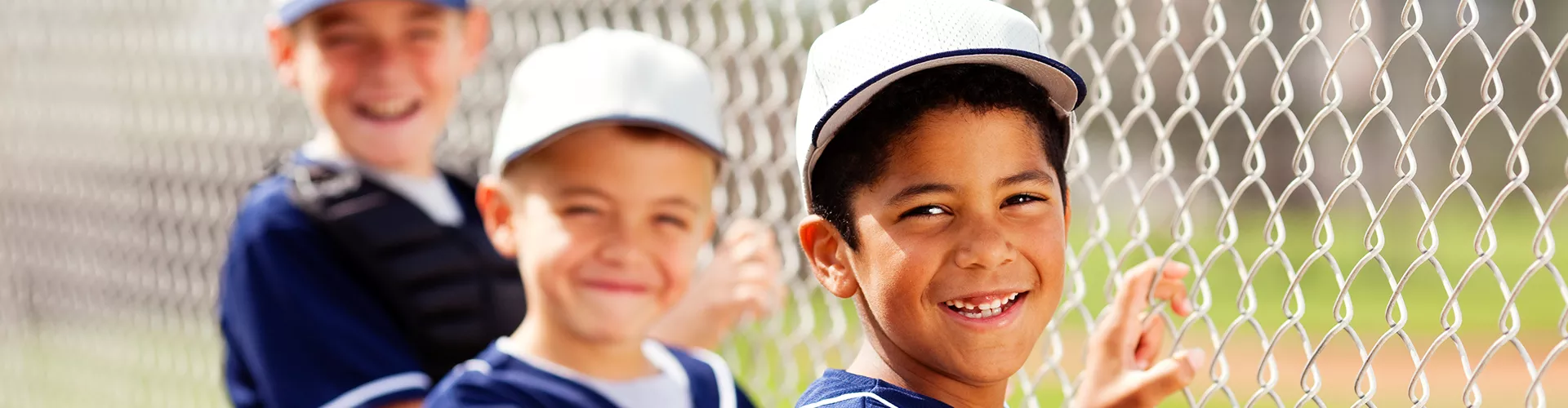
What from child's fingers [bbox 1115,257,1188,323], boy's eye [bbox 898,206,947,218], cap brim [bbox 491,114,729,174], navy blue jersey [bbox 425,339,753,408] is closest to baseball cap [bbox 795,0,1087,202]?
boy's eye [bbox 898,206,947,218]

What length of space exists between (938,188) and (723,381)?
892mm

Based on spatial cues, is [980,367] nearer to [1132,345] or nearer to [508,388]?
[1132,345]

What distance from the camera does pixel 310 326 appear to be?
257cm

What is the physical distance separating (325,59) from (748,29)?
→ 6359mm

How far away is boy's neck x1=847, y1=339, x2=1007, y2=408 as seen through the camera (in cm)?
165

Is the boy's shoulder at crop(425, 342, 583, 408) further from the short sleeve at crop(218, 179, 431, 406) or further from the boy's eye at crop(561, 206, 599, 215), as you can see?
the short sleeve at crop(218, 179, 431, 406)

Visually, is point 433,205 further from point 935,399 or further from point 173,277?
point 173,277

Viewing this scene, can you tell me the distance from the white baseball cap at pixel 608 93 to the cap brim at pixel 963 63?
0.56 meters

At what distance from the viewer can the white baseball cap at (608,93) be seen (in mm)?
2195

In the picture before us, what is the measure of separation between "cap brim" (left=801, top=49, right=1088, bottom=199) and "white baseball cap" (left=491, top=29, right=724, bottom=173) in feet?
1.83

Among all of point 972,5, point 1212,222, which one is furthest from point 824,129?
point 1212,222

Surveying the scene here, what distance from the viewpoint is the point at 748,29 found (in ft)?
29.8

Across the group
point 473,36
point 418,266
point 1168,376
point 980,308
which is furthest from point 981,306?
point 473,36

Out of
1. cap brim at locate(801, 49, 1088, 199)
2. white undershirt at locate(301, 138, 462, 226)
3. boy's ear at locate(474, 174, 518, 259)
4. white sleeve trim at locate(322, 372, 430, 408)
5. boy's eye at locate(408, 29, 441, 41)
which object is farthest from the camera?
boy's eye at locate(408, 29, 441, 41)
